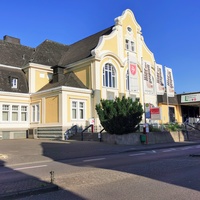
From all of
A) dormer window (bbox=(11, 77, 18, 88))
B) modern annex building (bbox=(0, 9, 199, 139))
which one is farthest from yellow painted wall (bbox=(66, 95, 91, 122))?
dormer window (bbox=(11, 77, 18, 88))

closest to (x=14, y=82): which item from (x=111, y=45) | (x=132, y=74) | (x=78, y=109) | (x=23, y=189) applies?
(x=78, y=109)

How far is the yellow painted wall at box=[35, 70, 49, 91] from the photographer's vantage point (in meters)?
32.9

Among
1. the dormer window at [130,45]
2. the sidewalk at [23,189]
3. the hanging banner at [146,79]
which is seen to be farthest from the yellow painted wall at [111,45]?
the sidewalk at [23,189]

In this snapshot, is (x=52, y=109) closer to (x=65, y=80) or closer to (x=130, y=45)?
(x=65, y=80)

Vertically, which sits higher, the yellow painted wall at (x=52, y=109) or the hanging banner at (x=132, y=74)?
the hanging banner at (x=132, y=74)

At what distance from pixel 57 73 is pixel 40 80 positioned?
2.86m

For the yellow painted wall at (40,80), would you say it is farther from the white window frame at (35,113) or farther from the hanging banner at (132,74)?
the hanging banner at (132,74)

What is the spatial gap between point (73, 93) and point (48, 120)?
4095 millimetres

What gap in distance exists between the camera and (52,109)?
28.9 meters

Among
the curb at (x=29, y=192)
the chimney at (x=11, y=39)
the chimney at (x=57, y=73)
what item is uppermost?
the chimney at (x=11, y=39)

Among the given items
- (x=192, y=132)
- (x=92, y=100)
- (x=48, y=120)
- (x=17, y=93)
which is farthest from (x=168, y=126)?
(x=17, y=93)

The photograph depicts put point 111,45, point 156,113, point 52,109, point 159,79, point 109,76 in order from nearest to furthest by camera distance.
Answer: point 156,113
point 52,109
point 159,79
point 109,76
point 111,45

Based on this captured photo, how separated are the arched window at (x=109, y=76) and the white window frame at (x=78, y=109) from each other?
4.36 meters

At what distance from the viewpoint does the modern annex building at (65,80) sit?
1136 inches
